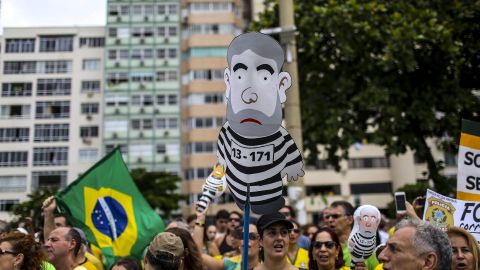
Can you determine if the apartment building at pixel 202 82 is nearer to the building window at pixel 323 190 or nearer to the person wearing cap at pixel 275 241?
the building window at pixel 323 190

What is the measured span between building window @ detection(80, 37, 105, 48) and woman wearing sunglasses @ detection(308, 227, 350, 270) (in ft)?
147

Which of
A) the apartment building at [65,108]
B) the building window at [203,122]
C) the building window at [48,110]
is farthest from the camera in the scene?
the building window at [203,122]

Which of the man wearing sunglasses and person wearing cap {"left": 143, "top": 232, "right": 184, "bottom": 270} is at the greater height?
the man wearing sunglasses

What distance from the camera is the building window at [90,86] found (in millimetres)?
46688

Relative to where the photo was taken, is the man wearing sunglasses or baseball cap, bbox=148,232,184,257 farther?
the man wearing sunglasses

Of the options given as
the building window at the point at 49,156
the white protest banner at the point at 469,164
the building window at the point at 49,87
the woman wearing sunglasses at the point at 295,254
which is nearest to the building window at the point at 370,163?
the building window at the point at 49,156

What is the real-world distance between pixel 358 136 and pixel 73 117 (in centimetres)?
3755

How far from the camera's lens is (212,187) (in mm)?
5016

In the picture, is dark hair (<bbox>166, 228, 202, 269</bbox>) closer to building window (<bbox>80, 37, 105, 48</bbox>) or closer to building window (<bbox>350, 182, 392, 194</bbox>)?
building window (<bbox>350, 182, 392, 194</bbox>)

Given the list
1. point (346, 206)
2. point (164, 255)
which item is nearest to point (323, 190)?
point (346, 206)

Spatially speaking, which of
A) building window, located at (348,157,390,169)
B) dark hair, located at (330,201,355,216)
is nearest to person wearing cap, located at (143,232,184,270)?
dark hair, located at (330,201,355,216)

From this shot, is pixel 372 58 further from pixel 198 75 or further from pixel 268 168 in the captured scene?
pixel 198 75

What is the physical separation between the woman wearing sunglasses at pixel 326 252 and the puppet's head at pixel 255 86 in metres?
1.85

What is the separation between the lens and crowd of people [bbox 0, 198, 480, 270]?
123 inches
